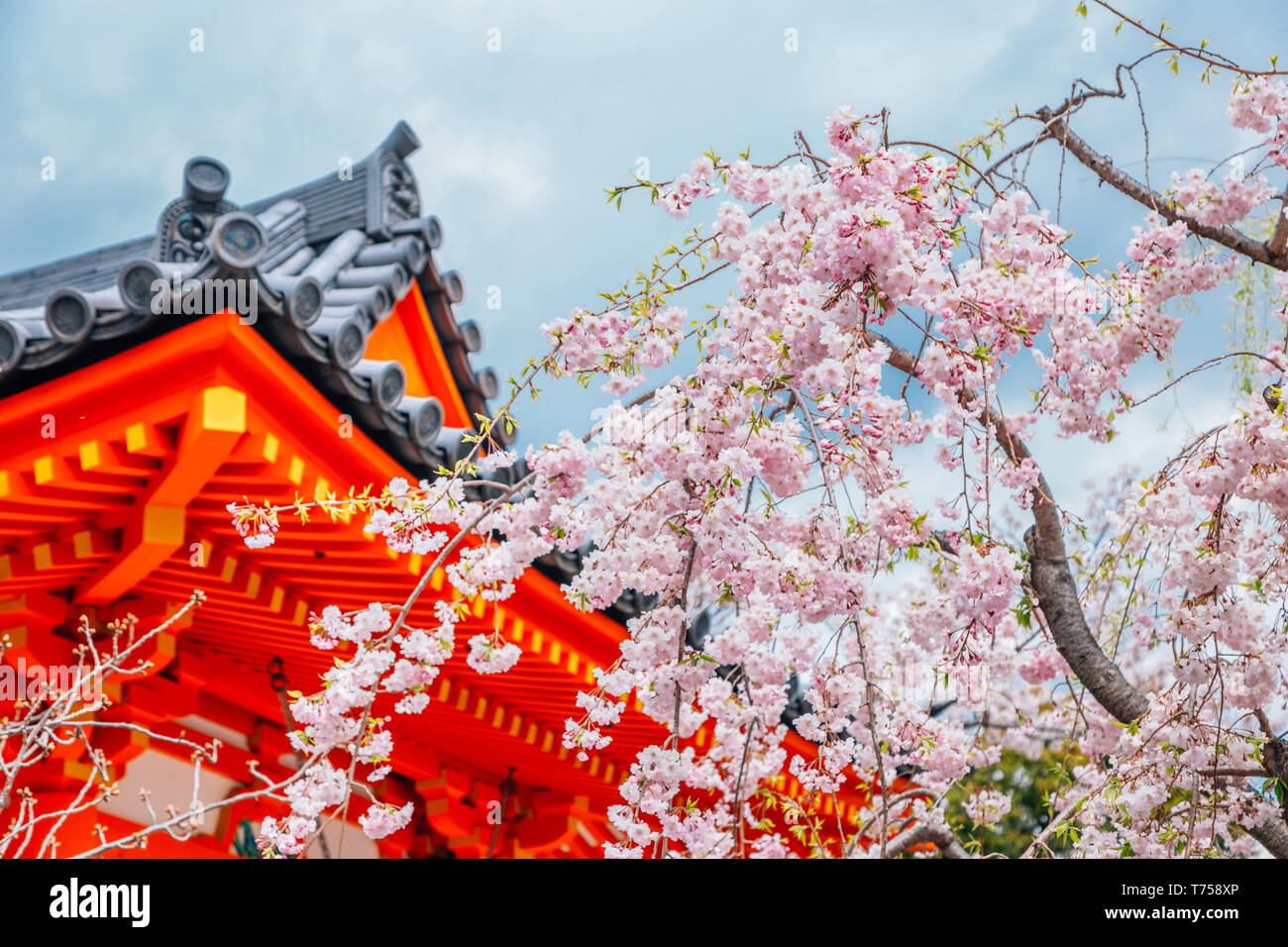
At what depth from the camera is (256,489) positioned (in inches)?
131

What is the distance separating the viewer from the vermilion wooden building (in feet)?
9.66

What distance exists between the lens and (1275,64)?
3123 millimetres

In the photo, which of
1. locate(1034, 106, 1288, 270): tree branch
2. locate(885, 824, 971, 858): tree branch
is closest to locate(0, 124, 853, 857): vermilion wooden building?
locate(885, 824, 971, 858): tree branch

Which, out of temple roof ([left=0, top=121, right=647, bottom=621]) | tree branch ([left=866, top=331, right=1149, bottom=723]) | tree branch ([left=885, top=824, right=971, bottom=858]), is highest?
temple roof ([left=0, top=121, right=647, bottom=621])

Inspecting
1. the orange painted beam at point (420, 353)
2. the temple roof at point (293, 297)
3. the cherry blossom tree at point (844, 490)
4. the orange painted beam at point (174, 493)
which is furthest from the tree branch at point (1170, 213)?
the orange painted beam at point (420, 353)

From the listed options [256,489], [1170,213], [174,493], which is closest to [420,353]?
[256,489]

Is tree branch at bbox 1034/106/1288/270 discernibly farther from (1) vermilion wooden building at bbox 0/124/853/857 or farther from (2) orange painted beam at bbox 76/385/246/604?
(2) orange painted beam at bbox 76/385/246/604

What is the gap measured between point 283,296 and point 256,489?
65cm

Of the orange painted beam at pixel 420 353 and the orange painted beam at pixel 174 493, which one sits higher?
the orange painted beam at pixel 420 353

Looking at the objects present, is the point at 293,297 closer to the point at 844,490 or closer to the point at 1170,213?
the point at 844,490

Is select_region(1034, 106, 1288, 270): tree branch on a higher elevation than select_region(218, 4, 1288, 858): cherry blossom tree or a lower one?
higher

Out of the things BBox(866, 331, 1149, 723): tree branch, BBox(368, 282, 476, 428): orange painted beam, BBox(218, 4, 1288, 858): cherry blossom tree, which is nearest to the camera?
BBox(218, 4, 1288, 858): cherry blossom tree

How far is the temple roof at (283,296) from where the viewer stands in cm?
285

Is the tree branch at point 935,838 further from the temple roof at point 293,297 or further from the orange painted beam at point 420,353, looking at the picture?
the orange painted beam at point 420,353
